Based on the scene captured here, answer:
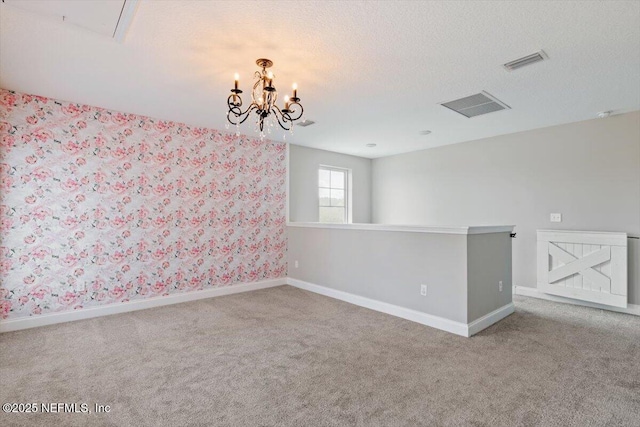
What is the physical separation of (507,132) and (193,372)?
516cm

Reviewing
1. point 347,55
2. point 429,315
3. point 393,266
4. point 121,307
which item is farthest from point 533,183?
point 121,307

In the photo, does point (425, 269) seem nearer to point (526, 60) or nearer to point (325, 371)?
point (325, 371)

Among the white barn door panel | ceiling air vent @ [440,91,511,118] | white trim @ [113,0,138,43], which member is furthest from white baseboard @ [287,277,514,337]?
white trim @ [113,0,138,43]

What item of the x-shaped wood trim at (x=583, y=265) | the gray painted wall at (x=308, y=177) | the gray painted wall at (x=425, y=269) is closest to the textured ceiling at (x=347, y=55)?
the gray painted wall at (x=425, y=269)

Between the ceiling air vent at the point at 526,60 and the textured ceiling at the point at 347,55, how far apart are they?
3.0 inches

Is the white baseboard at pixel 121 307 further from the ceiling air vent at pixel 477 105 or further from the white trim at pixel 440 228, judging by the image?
the ceiling air vent at pixel 477 105

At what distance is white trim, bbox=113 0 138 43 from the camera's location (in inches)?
76.2

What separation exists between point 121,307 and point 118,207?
1245 mm

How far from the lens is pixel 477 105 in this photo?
Result: 3.65 meters

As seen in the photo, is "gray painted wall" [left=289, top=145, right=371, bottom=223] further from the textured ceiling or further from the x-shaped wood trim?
the x-shaped wood trim

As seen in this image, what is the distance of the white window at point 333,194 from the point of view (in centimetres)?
621

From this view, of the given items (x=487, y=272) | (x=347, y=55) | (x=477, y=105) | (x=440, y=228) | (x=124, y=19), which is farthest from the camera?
(x=477, y=105)

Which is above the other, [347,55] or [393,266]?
[347,55]

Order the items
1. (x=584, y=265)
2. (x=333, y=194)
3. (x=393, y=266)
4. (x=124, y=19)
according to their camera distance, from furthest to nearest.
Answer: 1. (x=333, y=194)
2. (x=584, y=265)
3. (x=393, y=266)
4. (x=124, y=19)
